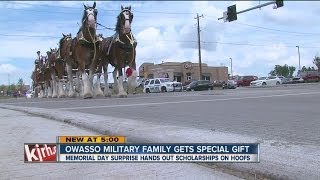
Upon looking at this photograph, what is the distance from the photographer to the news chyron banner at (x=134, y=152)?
582 centimetres

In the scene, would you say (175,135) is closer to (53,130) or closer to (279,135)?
(279,135)

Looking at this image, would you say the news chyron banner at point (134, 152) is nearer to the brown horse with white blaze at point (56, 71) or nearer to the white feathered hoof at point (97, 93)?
the white feathered hoof at point (97, 93)

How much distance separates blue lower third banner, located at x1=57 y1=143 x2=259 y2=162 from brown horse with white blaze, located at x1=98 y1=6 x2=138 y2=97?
20.4 meters

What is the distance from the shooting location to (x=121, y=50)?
28.1 meters

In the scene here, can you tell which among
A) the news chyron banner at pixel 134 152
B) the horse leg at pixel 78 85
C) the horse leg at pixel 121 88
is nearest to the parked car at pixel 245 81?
the horse leg at pixel 78 85

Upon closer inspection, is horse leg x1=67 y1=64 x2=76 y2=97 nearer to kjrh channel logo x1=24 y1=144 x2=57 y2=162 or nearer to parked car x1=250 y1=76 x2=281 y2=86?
kjrh channel logo x1=24 y1=144 x2=57 y2=162

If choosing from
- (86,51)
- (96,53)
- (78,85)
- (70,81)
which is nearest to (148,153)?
(86,51)

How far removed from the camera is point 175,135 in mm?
9625

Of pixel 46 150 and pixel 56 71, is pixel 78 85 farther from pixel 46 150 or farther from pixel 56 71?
pixel 46 150

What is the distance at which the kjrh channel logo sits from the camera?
235 inches

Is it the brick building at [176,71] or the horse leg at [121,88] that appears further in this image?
the brick building at [176,71]

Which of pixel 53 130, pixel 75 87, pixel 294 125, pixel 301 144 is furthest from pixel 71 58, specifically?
pixel 301 144

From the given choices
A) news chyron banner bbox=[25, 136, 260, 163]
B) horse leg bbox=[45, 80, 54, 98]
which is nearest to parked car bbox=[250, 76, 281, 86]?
horse leg bbox=[45, 80, 54, 98]

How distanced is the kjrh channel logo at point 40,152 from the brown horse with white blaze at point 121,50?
20.3 metres
